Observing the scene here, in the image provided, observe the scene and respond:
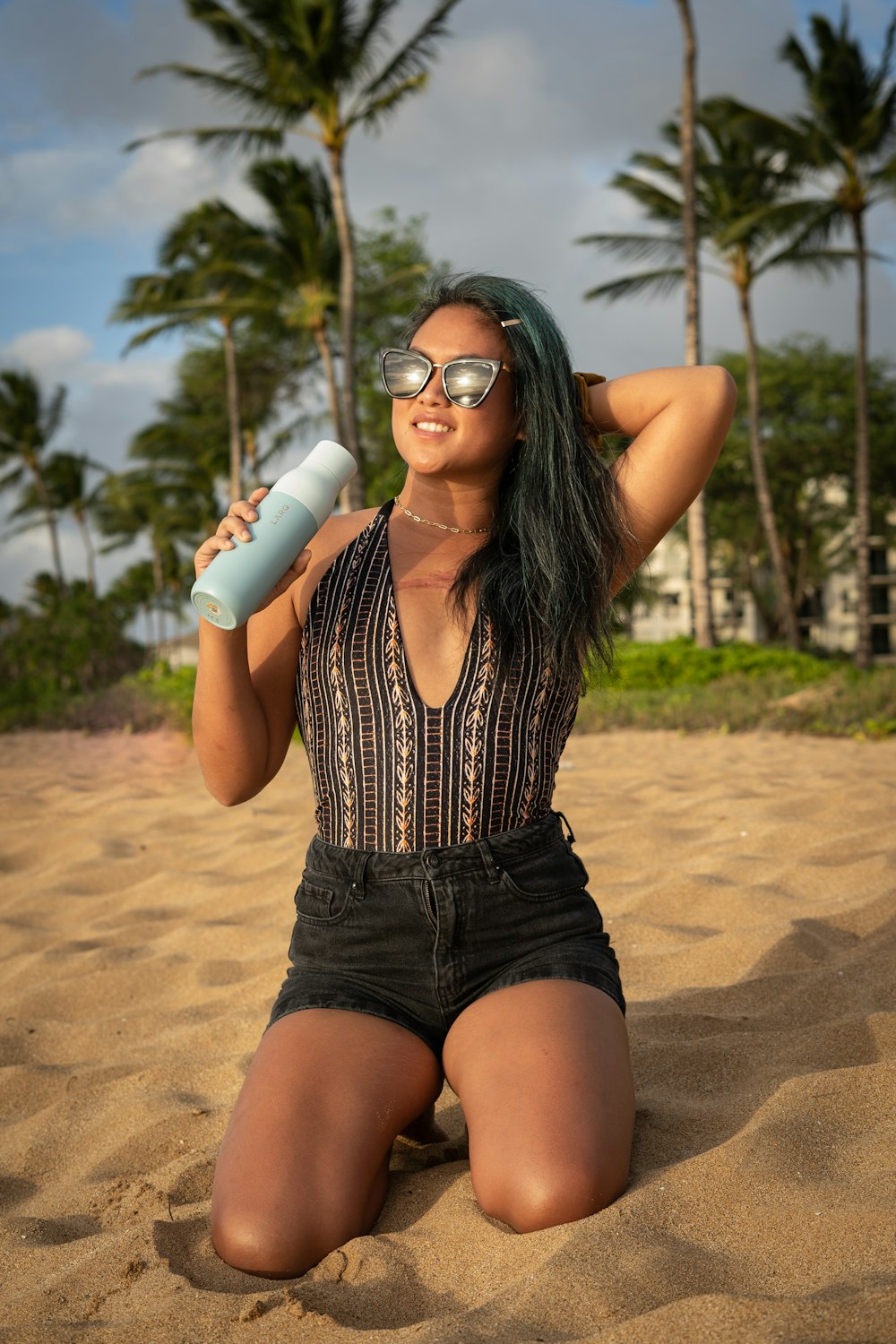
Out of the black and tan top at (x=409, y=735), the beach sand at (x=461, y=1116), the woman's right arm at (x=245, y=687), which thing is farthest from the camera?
the black and tan top at (x=409, y=735)

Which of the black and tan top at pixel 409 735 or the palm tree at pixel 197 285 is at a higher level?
the palm tree at pixel 197 285

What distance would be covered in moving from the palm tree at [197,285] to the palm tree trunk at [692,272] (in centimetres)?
987

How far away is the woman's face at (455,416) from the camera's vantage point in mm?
2365

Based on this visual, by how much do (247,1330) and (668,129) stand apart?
23359mm

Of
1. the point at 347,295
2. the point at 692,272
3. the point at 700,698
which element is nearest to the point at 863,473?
the point at 692,272

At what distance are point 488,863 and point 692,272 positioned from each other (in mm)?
15456

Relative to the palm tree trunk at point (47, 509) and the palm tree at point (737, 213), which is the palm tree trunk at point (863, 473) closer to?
the palm tree at point (737, 213)

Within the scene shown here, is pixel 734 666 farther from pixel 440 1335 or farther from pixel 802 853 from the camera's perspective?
pixel 440 1335

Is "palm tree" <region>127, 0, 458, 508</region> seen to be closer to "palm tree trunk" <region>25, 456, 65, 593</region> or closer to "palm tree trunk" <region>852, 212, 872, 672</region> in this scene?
"palm tree trunk" <region>852, 212, 872, 672</region>

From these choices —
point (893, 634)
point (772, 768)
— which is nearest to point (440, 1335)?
point (772, 768)

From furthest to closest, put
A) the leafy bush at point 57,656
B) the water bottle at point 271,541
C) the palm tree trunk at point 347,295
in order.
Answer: the palm tree trunk at point 347,295, the leafy bush at point 57,656, the water bottle at point 271,541

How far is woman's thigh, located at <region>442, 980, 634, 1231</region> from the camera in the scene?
6.12ft

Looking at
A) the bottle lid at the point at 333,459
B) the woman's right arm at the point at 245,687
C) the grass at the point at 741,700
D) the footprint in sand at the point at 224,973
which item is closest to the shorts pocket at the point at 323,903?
the woman's right arm at the point at 245,687

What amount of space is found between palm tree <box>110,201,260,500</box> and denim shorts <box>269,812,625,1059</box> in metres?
22.1
